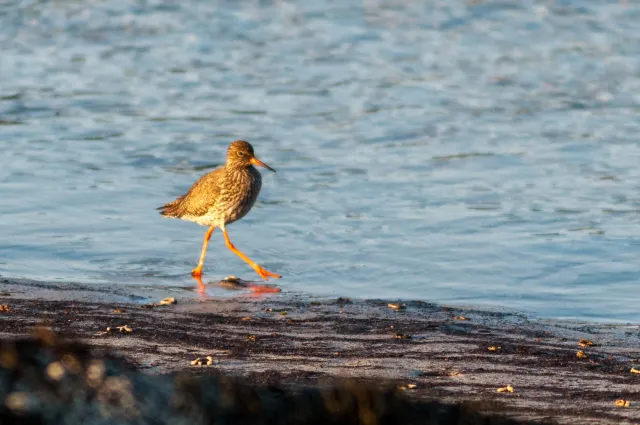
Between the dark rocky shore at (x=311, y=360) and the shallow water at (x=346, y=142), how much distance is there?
1354mm

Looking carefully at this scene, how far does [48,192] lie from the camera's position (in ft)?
45.3

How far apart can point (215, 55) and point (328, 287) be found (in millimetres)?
11376

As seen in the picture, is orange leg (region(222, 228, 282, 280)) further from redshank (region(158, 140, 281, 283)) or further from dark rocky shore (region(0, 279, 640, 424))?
dark rocky shore (region(0, 279, 640, 424))

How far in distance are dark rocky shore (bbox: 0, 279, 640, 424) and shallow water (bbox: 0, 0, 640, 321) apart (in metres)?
1.35

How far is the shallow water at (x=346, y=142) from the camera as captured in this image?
38.2 feet

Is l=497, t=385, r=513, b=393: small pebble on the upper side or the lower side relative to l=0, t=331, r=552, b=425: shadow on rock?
lower

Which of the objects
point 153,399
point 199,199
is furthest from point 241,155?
point 153,399

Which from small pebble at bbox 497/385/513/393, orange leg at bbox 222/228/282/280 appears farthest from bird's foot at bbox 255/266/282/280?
small pebble at bbox 497/385/513/393

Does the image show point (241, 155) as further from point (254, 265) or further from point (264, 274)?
point (264, 274)

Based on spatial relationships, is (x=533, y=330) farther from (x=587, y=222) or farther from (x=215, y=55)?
(x=215, y=55)

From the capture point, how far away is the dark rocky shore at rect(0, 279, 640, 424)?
127 inches

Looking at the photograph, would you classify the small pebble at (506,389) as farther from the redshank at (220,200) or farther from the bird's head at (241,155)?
the bird's head at (241,155)

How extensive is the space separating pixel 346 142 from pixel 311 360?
9048 mm

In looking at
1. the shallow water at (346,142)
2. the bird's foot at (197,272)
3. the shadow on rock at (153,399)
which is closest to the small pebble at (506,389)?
the shallow water at (346,142)
